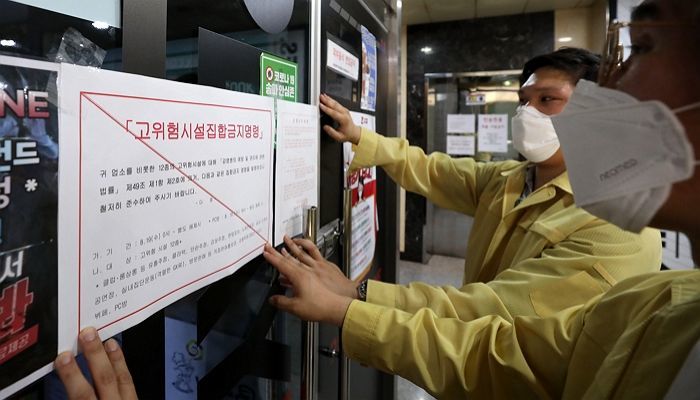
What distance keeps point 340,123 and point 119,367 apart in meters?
0.84

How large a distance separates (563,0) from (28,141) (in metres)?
4.24

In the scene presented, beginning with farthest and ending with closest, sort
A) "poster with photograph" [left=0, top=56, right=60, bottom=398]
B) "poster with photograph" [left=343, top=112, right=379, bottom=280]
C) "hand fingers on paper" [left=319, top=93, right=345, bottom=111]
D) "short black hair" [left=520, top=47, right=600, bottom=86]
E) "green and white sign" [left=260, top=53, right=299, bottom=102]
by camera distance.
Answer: "poster with photograph" [left=343, top=112, right=379, bottom=280]
"short black hair" [left=520, top=47, right=600, bottom=86]
"hand fingers on paper" [left=319, top=93, right=345, bottom=111]
"green and white sign" [left=260, top=53, right=299, bottom=102]
"poster with photograph" [left=0, top=56, right=60, bottom=398]

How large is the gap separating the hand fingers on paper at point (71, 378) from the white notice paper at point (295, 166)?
470mm

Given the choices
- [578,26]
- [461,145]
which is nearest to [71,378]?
[461,145]

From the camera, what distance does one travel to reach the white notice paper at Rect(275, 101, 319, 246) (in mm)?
883

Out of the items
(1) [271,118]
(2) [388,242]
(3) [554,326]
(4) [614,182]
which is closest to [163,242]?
(1) [271,118]

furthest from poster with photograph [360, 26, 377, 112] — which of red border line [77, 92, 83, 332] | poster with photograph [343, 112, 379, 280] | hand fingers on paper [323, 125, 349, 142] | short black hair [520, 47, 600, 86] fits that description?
red border line [77, 92, 83, 332]

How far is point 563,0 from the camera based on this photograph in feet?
11.9

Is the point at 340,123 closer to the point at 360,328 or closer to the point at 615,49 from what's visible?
the point at 360,328

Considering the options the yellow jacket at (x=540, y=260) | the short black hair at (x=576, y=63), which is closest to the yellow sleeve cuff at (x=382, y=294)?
the yellow jacket at (x=540, y=260)

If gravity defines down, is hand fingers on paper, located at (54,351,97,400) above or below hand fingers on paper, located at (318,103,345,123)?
below

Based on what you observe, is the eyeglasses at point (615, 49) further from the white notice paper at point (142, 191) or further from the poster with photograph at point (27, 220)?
the poster with photograph at point (27, 220)

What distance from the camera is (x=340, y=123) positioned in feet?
3.90

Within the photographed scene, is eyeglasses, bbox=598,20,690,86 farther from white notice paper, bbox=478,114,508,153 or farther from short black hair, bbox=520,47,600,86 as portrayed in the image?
white notice paper, bbox=478,114,508,153
